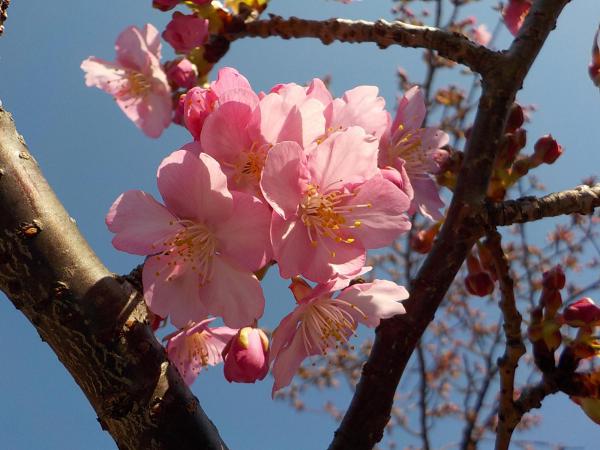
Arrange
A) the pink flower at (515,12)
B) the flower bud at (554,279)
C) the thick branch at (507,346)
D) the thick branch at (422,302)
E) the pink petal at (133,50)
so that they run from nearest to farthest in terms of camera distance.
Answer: the thick branch at (422,302) < the thick branch at (507,346) < the flower bud at (554,279) < the pink petal at (133,50) < the pink flower at (515,12)

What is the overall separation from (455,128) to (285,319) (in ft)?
11.6

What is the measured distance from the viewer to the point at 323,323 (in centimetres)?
110

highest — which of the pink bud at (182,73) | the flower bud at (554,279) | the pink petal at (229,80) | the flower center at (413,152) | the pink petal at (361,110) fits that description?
the pink bud at (182,73)

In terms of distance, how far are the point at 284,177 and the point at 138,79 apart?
0.91 meters

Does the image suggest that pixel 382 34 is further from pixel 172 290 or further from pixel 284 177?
pixel 172 290

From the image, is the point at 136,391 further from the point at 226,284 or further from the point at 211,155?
the point at 211,155

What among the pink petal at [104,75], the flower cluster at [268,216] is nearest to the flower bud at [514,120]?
the flower cluster at [268,216]

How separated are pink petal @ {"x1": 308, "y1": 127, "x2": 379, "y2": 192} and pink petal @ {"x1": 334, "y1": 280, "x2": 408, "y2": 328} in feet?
0.67

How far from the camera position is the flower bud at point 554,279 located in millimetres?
1330

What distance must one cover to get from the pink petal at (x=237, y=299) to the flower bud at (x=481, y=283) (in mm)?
830

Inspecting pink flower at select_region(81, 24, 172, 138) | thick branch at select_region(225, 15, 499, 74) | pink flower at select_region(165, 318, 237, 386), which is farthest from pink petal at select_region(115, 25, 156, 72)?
pink flower at select_region(165, 318, 237, 386)

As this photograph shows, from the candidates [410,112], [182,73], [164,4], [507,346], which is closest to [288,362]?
[507,346]

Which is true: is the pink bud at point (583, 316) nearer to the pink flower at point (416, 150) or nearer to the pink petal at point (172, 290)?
the pink flower at point (416, 150)

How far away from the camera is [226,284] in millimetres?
921
